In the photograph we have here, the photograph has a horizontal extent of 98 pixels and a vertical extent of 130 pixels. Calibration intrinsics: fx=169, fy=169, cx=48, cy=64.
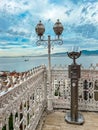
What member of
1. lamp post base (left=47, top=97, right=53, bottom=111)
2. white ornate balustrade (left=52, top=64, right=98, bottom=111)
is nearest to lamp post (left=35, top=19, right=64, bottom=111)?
lamp post base (left=47, top=97, right=53, bottom=111)

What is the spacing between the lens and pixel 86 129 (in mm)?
3918

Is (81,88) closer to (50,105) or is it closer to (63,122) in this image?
(50,105)

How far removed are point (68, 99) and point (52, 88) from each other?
604 millimetres

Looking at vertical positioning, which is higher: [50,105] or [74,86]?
[74,86]

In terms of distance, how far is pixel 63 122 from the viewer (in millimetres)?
4309

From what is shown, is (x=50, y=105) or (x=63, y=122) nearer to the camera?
(x=63, y=122)

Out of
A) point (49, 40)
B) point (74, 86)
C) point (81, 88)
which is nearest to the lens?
point (74, 86)

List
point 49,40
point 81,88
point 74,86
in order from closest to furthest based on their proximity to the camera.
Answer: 1. point 74,86
2. point 49,40
3. point 81,88

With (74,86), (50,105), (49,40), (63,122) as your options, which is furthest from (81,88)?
(49,40)

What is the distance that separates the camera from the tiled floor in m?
4.01

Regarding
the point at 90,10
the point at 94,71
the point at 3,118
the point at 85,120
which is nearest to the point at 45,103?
the point at 85,120

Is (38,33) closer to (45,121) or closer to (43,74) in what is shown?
(43,74)

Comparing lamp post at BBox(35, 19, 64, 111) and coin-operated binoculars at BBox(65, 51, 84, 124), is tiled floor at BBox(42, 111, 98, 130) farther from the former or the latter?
lamp post at BBox(35, 19, 64, 111)

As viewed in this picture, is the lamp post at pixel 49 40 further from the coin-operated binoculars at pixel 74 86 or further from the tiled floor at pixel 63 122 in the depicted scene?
the coin-operated binoculars at pixel 74 86
